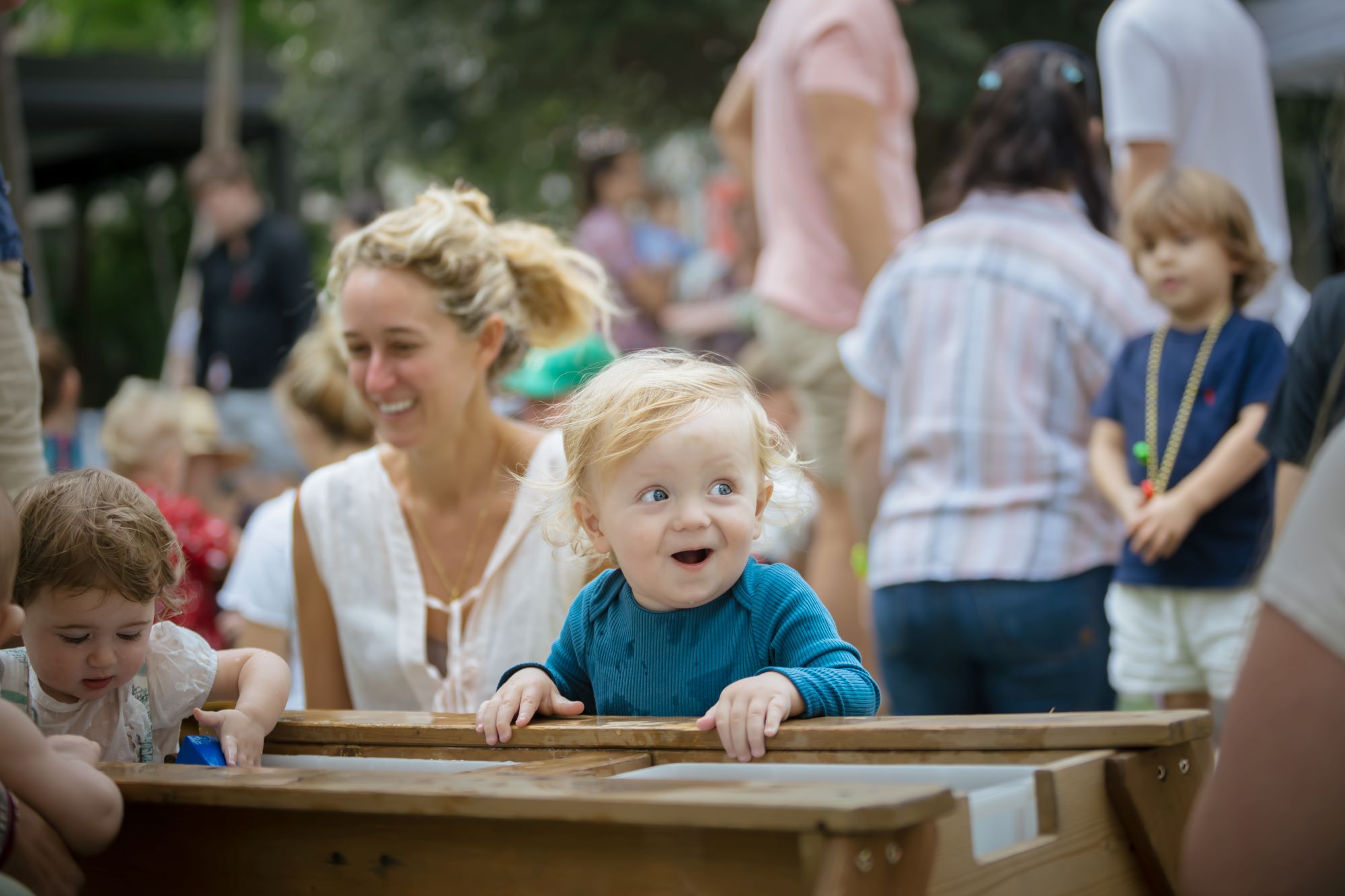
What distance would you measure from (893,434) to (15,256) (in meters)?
1.97

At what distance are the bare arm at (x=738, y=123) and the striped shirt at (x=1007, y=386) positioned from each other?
202cm

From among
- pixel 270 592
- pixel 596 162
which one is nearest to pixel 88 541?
pixel 270 592

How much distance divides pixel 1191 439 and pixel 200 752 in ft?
7.37

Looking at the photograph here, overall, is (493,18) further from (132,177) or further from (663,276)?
(132,177)

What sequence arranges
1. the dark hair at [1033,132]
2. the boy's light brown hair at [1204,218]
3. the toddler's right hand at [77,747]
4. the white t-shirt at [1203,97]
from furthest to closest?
1. the white t-shirt at [1203,97]
2. the dark hair at [1033,132]
3. the boy's light brown hair at [1204,218]
4. the toddler's right hand at [77,747]

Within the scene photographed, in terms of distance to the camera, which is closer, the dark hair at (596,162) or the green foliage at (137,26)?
the dark hair at (596,162)

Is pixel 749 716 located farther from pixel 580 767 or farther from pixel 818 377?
pixel 818 377

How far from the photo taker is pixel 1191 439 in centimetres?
334

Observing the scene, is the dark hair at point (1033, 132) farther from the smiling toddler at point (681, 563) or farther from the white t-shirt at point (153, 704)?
the white t-shirt at point (153, 704)

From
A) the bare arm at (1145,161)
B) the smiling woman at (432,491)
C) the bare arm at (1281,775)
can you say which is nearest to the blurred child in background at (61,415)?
the smiling woman at (432,491)

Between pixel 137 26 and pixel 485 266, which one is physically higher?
pixel 137 26

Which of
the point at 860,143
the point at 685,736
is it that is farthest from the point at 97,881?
the point at 860,143

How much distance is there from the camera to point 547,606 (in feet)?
9.76

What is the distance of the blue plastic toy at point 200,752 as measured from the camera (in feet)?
6.81
